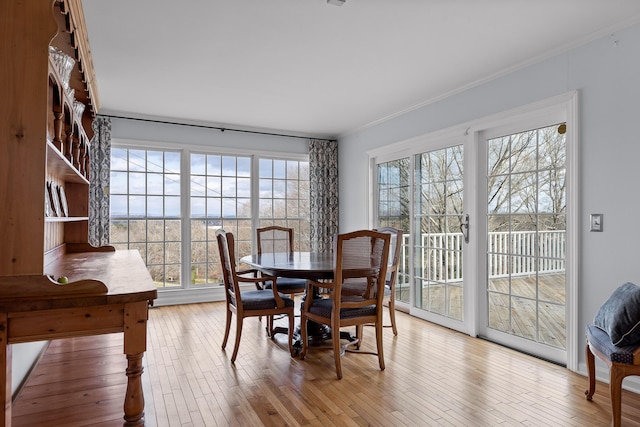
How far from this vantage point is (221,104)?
4.66 metres

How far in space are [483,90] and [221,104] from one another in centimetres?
284

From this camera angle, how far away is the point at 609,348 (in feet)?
7.16

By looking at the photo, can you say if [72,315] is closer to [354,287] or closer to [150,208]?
[354,287]

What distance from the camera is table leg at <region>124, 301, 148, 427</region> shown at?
164 centimetres

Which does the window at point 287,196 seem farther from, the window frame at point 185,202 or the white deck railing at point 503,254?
the white deck railing at point 503,254

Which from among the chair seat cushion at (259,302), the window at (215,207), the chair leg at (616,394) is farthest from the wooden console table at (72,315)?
the window at (215,207)

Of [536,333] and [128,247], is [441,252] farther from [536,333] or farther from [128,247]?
[128,247]

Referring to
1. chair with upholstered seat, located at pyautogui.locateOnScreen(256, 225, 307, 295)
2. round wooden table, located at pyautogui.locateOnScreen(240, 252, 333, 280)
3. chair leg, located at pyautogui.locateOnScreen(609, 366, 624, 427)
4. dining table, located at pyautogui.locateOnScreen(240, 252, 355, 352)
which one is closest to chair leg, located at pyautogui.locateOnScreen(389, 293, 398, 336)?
dining table, located at pyautogui.locateOnScreen(240, 252, 355, 352)

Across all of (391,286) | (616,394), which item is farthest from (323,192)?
(616,394)

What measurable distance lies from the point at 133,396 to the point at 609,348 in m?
2.42

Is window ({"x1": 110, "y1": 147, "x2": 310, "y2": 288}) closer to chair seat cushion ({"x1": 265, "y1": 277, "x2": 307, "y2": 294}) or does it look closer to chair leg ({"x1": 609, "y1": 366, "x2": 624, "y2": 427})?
chair seat cushion ({"x1": 265, "y1": 277, "x2": 307, "y2": 294})

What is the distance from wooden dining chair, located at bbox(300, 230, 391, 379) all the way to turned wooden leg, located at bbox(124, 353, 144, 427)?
1.45m

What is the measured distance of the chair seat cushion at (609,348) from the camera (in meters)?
2.10

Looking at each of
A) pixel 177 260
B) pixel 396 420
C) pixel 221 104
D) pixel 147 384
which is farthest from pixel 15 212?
pixel 177 260
